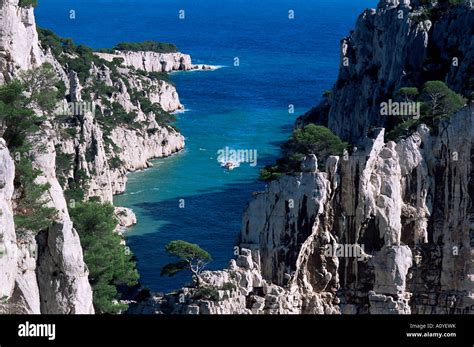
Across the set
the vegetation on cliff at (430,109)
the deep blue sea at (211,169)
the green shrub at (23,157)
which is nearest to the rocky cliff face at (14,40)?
the green shrub at (23,157)

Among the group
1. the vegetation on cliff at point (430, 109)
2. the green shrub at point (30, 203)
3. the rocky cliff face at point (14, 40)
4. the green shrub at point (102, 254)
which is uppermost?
the rocky cliff face at point (14, 40)

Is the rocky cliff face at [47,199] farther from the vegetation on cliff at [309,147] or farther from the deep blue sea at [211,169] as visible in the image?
the vegetation on cliff at [309,147]

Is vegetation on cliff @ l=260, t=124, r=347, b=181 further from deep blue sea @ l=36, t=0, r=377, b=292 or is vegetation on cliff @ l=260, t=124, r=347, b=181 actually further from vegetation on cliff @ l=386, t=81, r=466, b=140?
deep blue sea @ l=36, t=0, r=377, b=292

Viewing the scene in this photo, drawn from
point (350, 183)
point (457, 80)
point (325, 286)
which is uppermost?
point (457, 80)

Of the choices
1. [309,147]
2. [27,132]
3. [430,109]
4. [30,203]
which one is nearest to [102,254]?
[27,132]

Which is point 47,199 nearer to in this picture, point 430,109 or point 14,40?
point 14,40

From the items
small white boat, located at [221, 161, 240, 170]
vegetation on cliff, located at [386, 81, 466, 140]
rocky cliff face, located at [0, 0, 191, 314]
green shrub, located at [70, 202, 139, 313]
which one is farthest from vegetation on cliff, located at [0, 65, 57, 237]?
small white boat, located at [221, 161, 240, 170]

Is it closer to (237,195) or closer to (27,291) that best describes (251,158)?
(237,195)
